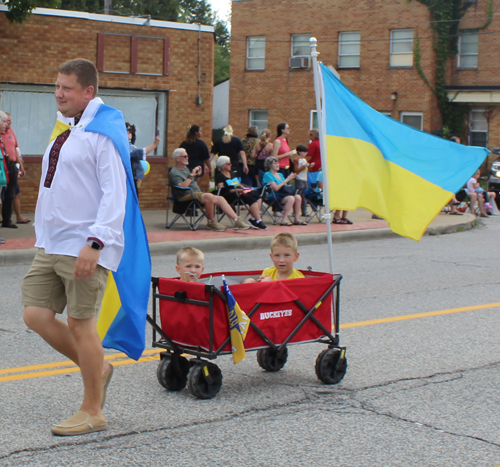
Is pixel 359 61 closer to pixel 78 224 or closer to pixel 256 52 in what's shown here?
pixel 256 52

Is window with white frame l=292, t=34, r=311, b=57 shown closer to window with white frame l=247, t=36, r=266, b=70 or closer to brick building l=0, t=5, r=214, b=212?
window with white frame l=247, t=36, r=266, b=70

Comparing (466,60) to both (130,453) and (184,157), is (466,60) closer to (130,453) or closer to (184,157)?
(184,157)

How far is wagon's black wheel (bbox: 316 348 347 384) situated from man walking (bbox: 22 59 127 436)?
1579 millimetres

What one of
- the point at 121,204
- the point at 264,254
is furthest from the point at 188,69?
the point at 121,204

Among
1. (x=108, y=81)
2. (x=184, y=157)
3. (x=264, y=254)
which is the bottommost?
(x=264, y=254)

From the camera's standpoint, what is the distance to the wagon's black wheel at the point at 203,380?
479 cm

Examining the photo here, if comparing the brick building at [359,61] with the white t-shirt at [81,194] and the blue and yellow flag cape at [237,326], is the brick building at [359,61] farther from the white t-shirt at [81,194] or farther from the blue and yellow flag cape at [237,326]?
the white t-shirt at [81,194]

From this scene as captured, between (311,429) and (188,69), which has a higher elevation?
(188,69)

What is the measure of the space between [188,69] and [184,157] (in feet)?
14.4

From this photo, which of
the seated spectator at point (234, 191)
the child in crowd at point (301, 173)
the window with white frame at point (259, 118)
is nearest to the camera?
the seated spectator at point (234, 191)

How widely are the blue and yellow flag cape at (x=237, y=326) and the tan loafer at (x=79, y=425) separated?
3.07 feet

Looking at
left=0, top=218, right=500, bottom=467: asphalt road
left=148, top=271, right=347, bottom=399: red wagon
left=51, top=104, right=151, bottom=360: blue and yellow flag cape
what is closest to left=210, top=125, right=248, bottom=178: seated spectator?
left=0, top=218, right=500, bottom=467: asphalt road

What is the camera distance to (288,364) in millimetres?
5770

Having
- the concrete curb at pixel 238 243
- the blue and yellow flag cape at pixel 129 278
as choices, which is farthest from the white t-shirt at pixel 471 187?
the blue and yellow flag cape at pixel 129 278
